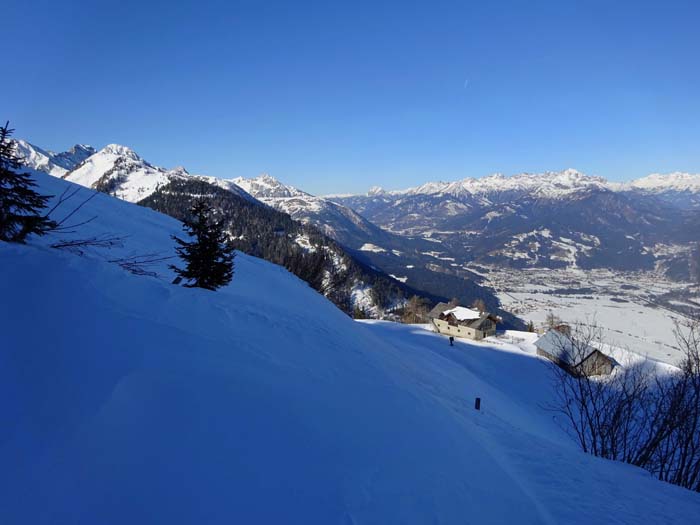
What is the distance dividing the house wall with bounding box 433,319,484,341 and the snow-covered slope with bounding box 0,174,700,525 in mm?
39848

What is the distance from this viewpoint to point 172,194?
6309 inches

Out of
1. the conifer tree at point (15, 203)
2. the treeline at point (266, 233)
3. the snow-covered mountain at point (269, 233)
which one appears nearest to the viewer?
the conifer tree at point (15, 203)

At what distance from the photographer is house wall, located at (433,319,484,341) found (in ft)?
149

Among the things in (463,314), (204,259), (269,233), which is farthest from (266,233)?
(204,259)

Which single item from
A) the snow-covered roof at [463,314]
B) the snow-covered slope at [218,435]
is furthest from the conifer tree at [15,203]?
the snow-covered roof at [463,314]

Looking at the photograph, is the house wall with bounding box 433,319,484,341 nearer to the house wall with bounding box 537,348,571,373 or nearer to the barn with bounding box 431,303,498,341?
the barn with bounding box 431,303,498,341

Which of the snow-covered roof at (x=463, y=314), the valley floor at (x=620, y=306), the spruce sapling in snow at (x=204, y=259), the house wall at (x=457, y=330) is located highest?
the valley floor at (x=620, y=306)

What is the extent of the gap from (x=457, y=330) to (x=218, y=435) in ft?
156

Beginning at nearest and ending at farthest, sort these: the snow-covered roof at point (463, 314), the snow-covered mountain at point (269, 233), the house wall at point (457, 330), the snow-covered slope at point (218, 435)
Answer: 1. the snow-covered slope at point (218, 435)
2. the house wall at point (457, 330)
3. the snow-covered roof at point (463, 314)
4. the snow-covered mountain at point (269, 233)

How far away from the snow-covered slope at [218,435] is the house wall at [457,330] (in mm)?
39848

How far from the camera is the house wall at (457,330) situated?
45.3 m

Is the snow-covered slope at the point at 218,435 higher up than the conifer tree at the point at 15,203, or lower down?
lower down

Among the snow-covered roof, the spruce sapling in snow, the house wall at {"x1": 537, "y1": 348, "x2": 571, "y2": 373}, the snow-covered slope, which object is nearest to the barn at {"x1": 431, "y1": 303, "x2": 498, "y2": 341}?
the snow-covered roof

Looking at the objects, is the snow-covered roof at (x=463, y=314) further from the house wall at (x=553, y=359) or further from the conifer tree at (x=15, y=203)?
the conifer tree at (x=15, y=203)
